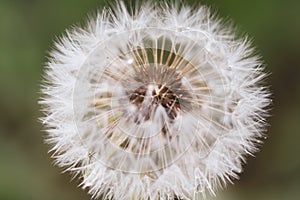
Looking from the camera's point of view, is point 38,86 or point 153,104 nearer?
point 153,104

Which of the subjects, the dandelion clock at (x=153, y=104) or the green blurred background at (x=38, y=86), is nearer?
the dandelion clock at (x=153, y=104)

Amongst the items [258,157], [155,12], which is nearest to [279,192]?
[258,157]

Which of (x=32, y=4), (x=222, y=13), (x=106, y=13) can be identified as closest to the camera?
(x=106, y=13)

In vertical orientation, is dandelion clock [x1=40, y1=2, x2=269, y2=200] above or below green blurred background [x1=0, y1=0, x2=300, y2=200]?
below

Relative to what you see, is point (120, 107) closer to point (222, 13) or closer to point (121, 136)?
point (121, 136)

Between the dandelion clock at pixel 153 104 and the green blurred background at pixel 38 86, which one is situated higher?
the green blurred background at pixel 38 86
